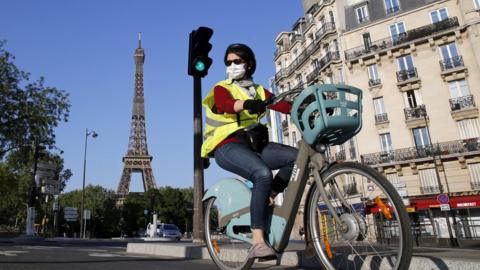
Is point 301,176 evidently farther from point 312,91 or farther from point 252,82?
point 252,82

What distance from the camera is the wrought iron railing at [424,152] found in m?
24.9

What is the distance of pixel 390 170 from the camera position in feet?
89.4

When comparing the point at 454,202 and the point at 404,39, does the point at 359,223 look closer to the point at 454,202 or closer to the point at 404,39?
the point at 454,202

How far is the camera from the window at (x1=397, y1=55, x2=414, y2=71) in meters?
28.5

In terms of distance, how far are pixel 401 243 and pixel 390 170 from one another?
2737 cm

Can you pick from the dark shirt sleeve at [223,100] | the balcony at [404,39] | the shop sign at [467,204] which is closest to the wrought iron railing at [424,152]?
the shop sign at [467,204]

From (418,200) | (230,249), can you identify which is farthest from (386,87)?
(230,249)

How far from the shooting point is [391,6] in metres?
30.6

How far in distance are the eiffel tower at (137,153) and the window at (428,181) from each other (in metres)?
50.3

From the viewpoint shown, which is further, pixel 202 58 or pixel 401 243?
pixel 202 58

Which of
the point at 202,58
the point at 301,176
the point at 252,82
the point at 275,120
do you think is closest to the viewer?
the point at 301,176

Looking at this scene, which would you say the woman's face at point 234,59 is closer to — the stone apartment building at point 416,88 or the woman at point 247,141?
the woman at point 247,141

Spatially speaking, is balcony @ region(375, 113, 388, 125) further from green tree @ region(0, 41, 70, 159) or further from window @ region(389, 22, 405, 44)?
green tree @ region(0, 41, 70, 159)

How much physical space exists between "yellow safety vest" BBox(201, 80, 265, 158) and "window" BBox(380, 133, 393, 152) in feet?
88.7
